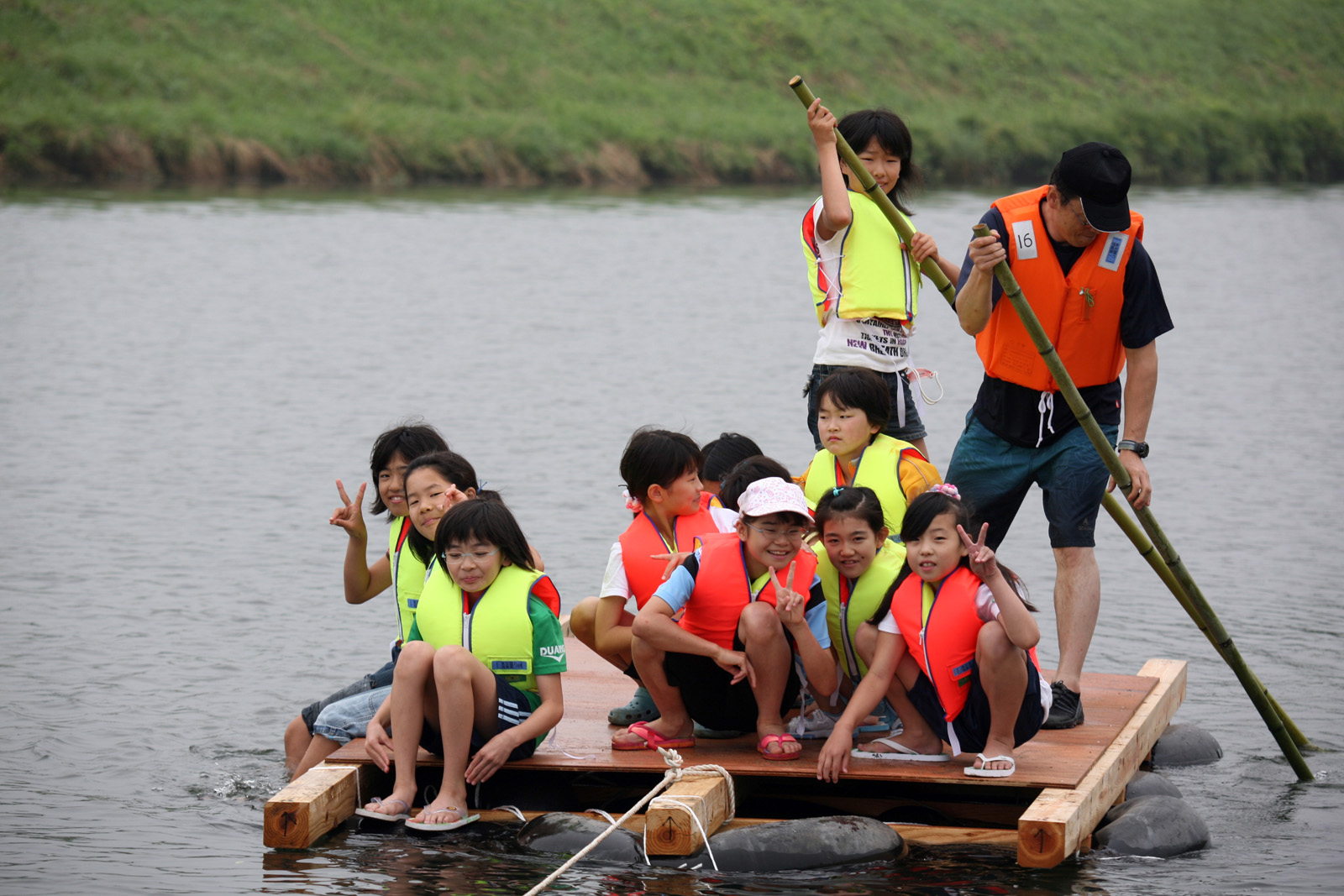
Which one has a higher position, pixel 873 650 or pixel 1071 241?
pixel 1071 241

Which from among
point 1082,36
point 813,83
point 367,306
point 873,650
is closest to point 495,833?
point 873,650

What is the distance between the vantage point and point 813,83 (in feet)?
164

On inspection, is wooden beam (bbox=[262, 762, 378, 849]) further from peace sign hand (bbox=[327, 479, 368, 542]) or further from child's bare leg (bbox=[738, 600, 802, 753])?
child's bare leg (bbox=[738, 600, 802, 753])

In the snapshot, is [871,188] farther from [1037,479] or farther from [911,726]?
[911,726]

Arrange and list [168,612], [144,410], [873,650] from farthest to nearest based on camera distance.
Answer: [144,410]
[168,612]
[873,650]

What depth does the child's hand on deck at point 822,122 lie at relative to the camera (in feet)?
19.3

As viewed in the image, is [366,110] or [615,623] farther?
[366,110]

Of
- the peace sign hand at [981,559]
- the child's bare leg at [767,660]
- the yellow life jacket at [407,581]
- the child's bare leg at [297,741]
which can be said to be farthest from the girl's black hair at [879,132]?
the child's bare leg at [297,741]

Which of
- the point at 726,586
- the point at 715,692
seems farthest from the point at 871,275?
the point at 715,692

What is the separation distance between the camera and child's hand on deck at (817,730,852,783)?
17.8 feet

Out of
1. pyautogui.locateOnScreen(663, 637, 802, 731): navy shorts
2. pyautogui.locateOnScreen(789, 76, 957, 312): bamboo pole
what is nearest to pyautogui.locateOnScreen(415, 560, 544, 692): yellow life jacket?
pyautogui.locateOnScreen(663, 637, 802, 731): navy shorts

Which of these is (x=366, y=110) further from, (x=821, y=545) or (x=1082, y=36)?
(x=821, y=545)

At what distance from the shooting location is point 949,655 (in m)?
5.48

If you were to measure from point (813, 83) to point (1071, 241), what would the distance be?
45211mm
